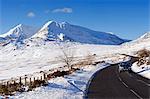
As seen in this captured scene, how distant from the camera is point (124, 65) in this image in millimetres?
53906

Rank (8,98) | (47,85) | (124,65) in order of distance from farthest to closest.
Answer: (124,65)
(47,85)
(8,98)

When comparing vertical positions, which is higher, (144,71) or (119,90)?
(144,71)

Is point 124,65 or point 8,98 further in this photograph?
point 124,65

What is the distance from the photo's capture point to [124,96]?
2147 cm

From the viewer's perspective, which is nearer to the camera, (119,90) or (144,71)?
(119,90)

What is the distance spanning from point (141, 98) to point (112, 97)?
5.71ft

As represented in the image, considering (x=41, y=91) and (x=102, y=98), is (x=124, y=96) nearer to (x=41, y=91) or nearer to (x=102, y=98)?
(x=102, y=98)

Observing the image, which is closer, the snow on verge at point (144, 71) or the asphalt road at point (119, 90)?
the asphalt road at point (119, 90)

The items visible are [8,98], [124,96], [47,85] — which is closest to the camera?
[8,98]

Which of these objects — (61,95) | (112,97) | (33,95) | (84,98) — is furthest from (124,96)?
(33,95)

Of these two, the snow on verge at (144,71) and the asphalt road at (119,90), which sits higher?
the snow on verge at (144,71)

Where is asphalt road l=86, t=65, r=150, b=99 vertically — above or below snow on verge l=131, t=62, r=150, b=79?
below

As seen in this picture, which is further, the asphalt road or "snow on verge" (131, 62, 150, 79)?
"snow on verge" (131, 62, 150, 79)

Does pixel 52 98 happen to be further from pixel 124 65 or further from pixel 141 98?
pixel 124 65
